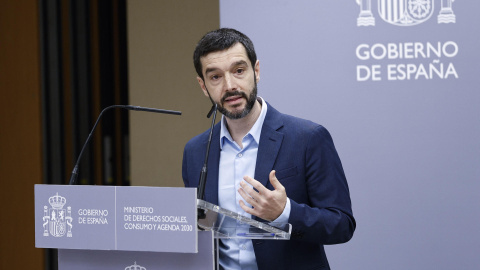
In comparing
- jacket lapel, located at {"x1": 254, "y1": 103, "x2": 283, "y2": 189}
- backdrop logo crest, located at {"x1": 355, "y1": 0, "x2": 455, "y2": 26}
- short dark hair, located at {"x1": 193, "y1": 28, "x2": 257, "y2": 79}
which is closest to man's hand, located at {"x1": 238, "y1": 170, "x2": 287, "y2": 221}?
jacket lapel, located at {"x1": 254, "y1": 103, "x2": 283, "y2": 189}

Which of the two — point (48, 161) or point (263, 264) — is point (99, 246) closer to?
point (263, 264)

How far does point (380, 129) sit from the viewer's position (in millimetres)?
2982

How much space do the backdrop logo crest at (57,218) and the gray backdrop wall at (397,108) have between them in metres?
1.71

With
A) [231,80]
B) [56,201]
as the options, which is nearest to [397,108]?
[231,80]

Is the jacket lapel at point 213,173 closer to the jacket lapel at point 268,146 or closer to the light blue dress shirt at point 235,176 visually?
the light blue dress shirt at point 235,176

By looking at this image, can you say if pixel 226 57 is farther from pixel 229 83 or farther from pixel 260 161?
pixel 260 161

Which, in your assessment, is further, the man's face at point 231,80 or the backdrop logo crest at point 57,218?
the man's face at point 231,80

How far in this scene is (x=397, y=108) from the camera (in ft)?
9.73

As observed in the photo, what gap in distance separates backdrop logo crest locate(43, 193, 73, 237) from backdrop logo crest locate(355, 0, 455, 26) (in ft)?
6.54

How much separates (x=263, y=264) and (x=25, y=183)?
2.96 m

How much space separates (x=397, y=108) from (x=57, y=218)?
1941 millimetres

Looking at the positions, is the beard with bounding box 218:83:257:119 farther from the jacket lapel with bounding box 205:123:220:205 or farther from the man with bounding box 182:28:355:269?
the jacket lapel with bounding box 205:123:220:205

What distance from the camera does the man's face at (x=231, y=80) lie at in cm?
196

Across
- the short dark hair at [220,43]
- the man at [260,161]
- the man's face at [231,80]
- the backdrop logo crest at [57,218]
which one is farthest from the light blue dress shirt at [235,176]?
the backdrop logo crest at [57,218]
